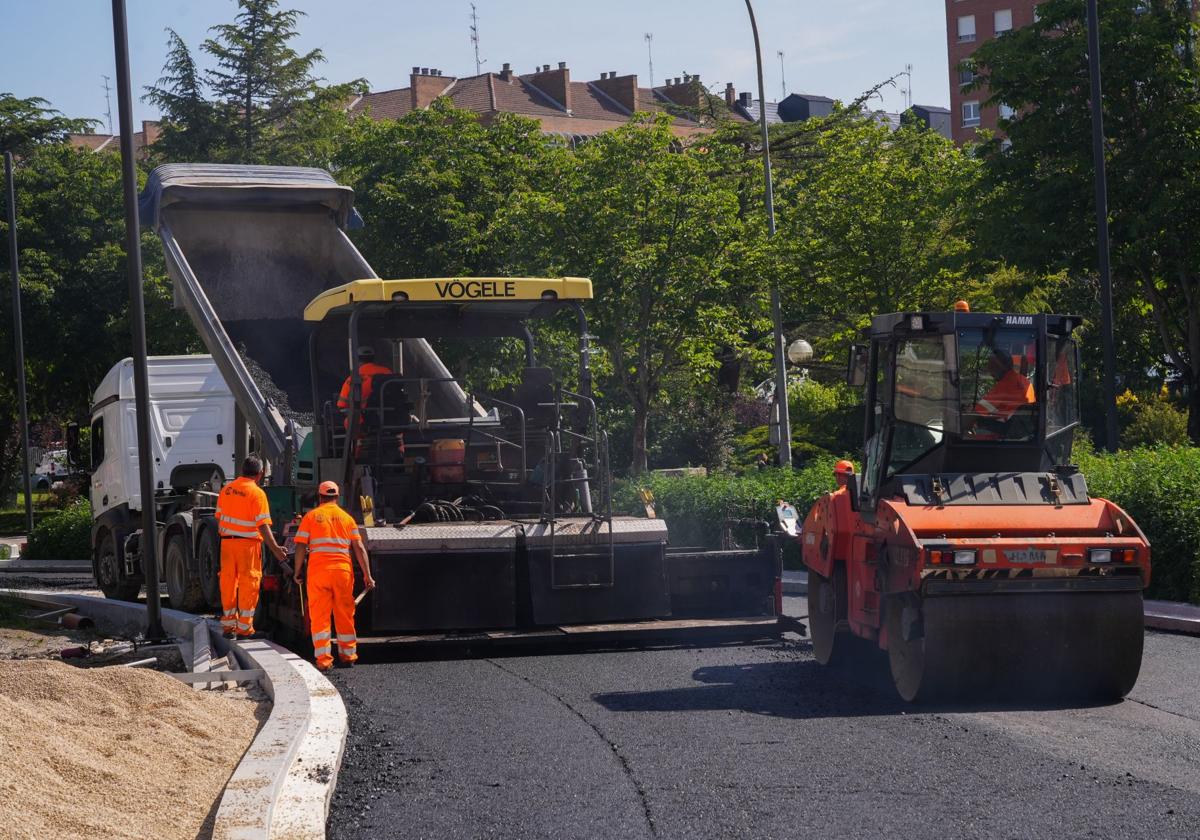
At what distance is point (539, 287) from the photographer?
13055 millimetres

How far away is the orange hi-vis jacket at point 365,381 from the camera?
12.9 meters

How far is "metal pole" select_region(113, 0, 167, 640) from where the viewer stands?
13.1 metres

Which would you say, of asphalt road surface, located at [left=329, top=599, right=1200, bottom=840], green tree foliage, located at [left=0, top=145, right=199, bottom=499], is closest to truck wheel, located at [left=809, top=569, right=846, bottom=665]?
asphalt road surface, located at [left=329, top=599, right=1200, bottom=840]

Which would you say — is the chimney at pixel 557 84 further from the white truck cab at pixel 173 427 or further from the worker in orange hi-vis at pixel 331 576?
the worker in orange hi-vis at pixel 331 576

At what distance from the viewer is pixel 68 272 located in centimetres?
4097

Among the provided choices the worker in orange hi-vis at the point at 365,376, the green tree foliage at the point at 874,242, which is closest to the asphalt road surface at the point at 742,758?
the worker in orange hi-vis at the point at 365,376

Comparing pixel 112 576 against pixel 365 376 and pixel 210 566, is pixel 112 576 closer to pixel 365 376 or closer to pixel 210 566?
pixel 210 566

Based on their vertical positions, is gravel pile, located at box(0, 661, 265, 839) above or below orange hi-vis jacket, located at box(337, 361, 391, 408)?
below

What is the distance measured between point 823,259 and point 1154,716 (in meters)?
23.8

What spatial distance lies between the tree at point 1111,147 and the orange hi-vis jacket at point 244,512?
17.1 metres

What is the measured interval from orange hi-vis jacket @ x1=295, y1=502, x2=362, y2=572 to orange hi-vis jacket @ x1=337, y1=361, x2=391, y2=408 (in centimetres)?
171

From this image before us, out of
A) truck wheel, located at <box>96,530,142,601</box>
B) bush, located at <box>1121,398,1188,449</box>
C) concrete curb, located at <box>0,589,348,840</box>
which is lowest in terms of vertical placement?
truck wheel, located at <box>96,530,142,601</box>

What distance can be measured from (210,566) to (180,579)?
1.32 m

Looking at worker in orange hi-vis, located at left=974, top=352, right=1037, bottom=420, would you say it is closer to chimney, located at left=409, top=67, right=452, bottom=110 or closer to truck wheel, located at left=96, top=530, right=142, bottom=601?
truck wheel, located at left=96, top=530, right=142, bottom=601
